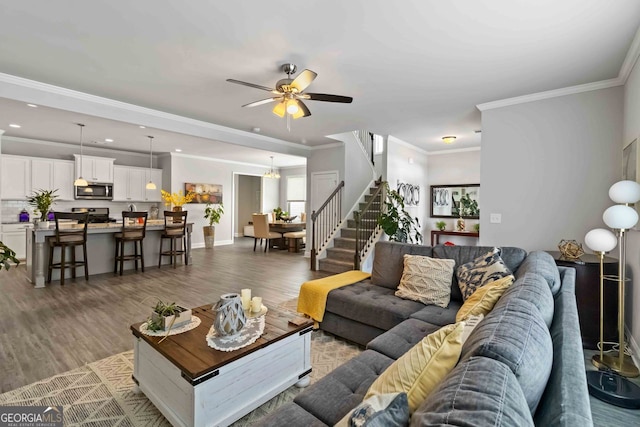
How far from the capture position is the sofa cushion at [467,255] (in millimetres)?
2656

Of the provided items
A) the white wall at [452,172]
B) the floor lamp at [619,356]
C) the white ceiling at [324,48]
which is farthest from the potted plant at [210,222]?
the floor lamp at [619,356]

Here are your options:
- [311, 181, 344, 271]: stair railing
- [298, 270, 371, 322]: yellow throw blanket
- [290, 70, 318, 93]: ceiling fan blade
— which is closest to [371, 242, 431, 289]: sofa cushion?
[298, 270, 371, 322]: yellow throw blanket

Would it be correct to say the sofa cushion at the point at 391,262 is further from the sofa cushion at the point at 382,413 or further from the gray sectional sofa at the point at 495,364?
the sofa cushion at the point at 382,413

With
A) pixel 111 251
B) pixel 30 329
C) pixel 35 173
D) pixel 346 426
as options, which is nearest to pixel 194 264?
pixel 111 251

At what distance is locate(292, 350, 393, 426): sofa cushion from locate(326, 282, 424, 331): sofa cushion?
2.56 ft

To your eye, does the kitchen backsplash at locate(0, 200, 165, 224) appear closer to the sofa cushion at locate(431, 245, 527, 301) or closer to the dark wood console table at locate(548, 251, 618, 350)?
the sofa cushion at locate(431, 245, 527, 301)

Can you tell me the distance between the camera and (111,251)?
225 inches

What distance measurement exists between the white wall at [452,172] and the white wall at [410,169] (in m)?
0.10

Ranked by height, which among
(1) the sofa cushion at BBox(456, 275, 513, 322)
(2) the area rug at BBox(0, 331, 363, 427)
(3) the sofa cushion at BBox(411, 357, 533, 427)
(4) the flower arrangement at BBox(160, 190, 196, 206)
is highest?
(4) the flower arrangement at BBox(160, 190, 196, 206)

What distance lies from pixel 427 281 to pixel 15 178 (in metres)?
8.39

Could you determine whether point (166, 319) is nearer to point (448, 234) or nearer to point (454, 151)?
point (448, 234)

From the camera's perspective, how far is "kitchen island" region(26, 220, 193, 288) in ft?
15.5

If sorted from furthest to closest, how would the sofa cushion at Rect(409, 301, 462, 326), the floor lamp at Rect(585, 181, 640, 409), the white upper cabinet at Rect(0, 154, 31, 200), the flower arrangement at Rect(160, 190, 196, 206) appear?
the flower arrangement at Rect(160, 190, 196, 206)
the white upper cabinet at Rect(0, 154, 31, 200)
the sofa cushion at Rect(409, 301, 462, 326)
the floor lamp at Rect(585, 181, 640, 409)

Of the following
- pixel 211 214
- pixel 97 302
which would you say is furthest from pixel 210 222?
pixel 97 302
